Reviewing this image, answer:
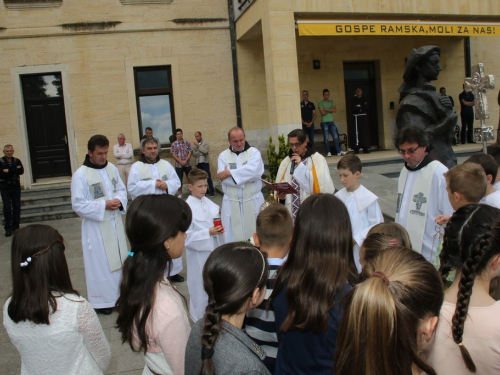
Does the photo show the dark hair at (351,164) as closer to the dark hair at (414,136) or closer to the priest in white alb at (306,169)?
the dark hair at (414,136)

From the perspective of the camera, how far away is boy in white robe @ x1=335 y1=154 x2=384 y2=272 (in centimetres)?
422

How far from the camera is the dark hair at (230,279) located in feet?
5.88

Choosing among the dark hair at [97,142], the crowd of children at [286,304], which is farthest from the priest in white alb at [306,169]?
the crowd of children at [286,304]

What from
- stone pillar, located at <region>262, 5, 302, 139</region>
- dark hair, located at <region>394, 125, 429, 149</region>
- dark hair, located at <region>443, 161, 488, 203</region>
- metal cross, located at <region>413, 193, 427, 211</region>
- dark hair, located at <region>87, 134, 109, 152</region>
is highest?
stone pillar, located at <region>262, 5, 302, 139</region>

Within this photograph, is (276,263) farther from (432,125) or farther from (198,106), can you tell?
(198,106)

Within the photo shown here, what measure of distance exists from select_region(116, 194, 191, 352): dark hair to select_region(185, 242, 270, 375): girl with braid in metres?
0.36

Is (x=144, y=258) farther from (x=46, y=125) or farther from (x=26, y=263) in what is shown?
(x=46, y=125)

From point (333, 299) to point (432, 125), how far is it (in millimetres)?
5059

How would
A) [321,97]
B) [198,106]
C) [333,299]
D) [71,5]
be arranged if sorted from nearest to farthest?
[333,299] < [71,5] < [198,106] < [321,97]

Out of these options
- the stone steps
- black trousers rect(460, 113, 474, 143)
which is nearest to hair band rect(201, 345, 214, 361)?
the stone steps

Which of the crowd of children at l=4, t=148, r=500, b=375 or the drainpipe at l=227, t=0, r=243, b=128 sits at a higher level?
the drainpipe at l=227, t=0, r=243, b=128

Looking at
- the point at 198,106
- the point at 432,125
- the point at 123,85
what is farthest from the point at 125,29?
the point at 432,125

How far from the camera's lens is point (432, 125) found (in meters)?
6.37

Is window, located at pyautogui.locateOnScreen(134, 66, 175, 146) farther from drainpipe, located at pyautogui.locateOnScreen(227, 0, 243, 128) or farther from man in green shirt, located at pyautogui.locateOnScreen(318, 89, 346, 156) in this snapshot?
man in green shirt, located at pyautogui.locateOnScreen(318, 89, 346, 156)
